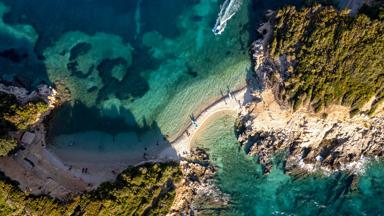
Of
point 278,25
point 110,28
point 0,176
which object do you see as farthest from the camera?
point 110,28

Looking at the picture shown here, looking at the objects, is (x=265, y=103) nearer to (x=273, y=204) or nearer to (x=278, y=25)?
(x=278, y=25)

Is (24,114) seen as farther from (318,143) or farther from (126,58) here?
(318,143)

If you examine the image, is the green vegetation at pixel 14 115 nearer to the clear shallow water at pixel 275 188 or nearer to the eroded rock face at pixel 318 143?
the clear shallow water at pixel 275 188

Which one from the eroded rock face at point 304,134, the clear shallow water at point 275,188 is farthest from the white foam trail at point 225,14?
the clear shallow water at point 275,188

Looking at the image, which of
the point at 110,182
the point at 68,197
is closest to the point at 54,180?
the point at 68,197

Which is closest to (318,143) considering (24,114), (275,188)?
(275,188)
